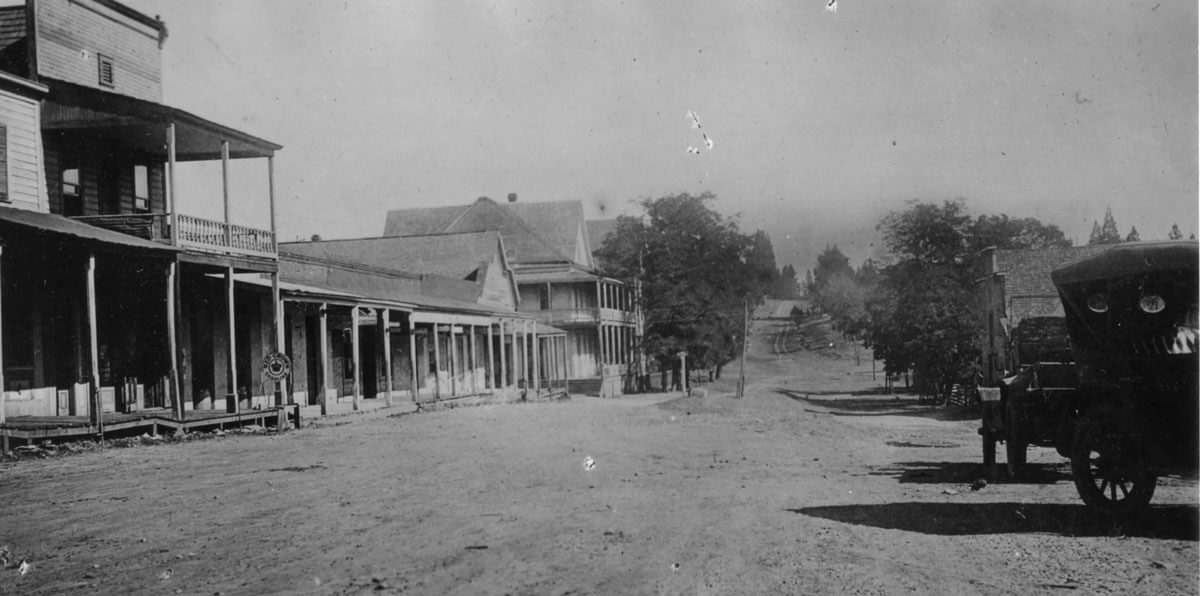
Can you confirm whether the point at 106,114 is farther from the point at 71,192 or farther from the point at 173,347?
the point at 173,347

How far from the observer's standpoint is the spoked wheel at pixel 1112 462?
698cm

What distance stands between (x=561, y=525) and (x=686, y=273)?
4155cm

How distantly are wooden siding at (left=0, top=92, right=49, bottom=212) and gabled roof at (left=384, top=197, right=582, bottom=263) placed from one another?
1329 inches

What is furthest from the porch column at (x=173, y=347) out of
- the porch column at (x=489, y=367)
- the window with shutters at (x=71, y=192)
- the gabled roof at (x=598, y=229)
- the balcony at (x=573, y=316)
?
the gabled roof at (x=598, y=229)

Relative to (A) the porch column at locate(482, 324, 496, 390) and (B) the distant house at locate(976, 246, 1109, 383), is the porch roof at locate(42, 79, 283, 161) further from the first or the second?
(B) the distant house at locate(976, 246, 1109, 383)

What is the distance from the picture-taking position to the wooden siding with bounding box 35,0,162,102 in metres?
18.5

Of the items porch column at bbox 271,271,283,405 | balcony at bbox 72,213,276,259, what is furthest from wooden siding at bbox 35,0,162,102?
porch column at bbox 271,271,283,405

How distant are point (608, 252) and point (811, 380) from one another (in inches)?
780

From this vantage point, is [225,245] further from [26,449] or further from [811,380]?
[811,380]

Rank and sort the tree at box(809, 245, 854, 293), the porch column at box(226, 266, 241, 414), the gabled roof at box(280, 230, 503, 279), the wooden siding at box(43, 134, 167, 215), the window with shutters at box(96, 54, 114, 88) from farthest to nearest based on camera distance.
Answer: the tree at box(809, 245, 854, 293), the gabled roof at box(280, 230, 503, 279), the window with shutters at box(96, 54, 114, 88), the porch column at box(226, 266, 241, 414), the wooden siding at box(43, 134, 167, 215)

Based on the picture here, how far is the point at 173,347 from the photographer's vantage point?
16203mm

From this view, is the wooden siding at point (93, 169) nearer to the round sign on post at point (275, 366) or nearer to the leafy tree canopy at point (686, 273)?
the round sign on post at point (275, 366)

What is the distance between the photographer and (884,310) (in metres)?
38.1

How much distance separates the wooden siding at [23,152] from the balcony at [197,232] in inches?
33.0
